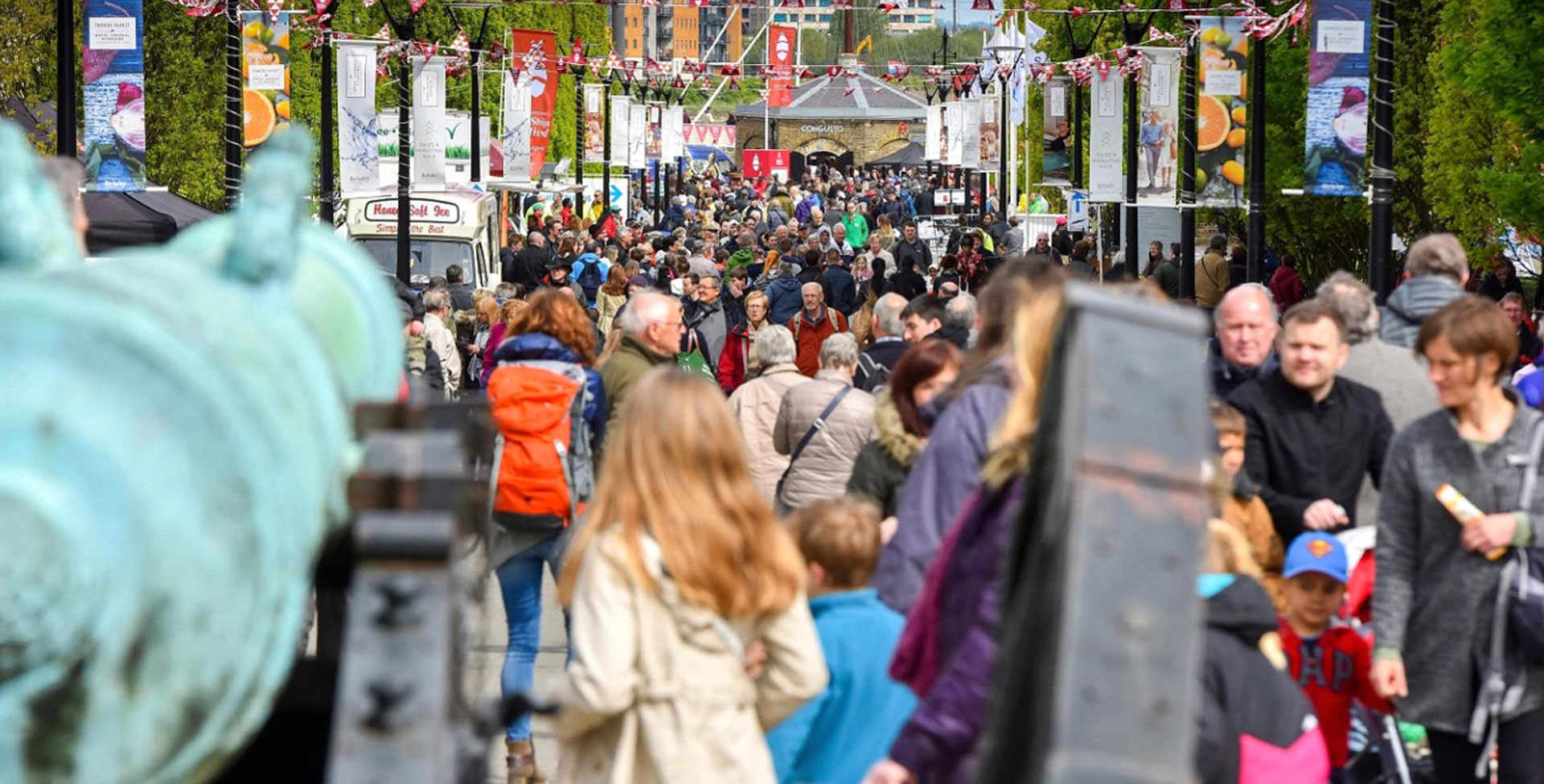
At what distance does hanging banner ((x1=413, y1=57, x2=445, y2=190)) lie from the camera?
94.0 feet

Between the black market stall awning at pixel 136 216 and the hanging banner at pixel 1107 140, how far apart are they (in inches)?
536

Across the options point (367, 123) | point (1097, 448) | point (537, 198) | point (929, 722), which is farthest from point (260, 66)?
point (537, 198)

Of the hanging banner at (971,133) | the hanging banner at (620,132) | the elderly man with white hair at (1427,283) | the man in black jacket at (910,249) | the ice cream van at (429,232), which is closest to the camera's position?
the elderly man with white hair at (1427,283)

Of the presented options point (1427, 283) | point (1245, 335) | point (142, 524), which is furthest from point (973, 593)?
point (1427, 283)

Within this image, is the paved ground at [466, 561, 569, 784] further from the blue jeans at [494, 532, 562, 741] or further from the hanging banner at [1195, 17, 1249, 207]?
the hanging banner at [1195, 17, 1249, 207]

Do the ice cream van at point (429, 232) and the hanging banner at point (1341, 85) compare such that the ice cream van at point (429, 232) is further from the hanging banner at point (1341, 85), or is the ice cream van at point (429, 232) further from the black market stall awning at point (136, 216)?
the hanging banner at point (1341, 85)

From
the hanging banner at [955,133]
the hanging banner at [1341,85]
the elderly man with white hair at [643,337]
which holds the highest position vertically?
the hanging banner at [955,133]

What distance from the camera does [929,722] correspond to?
3.75 meters

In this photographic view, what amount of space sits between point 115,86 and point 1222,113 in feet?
39.2

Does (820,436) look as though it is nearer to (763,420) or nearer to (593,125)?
(763,420)

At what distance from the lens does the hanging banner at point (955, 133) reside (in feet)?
177

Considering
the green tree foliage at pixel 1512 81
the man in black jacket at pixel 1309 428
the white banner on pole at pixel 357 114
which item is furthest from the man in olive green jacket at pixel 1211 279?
the man in black jacket at pixel 1309 428

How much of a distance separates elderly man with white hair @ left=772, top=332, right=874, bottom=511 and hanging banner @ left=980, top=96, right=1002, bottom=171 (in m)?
40.4

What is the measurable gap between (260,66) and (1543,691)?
730 inches
